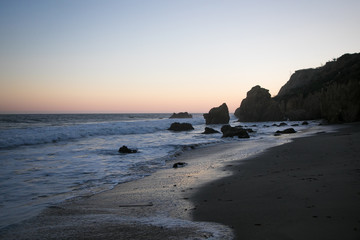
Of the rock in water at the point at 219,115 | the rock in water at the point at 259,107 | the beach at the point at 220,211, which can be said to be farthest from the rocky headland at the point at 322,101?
the beach at the point at 220,211

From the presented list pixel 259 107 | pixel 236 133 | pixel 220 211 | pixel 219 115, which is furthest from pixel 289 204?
pixel 259 107

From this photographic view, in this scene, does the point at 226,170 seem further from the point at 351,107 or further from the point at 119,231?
the point at 351,107

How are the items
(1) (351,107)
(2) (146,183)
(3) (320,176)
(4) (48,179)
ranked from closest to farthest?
(3) (320,176), (2) (146,183), (4) (48,179), (1) (351,107)

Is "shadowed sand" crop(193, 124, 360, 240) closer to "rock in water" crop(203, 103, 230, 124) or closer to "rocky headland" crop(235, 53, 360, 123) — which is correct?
"rocky headland" crop(235, 53, 360, 123)

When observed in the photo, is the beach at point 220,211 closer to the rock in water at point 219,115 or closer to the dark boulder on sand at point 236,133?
the dark boulder on sand at point 236,133

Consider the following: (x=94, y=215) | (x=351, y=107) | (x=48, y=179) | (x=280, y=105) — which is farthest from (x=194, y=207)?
(x=280, y=105)

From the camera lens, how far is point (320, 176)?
5277mm

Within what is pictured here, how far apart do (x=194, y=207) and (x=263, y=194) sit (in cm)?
132

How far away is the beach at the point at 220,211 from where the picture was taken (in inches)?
118

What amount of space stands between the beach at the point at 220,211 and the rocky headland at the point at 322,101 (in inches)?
822

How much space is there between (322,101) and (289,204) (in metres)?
27.0

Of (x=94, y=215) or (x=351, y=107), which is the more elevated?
(x=351, y=107)

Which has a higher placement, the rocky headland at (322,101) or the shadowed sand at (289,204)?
the rocky headland at (322,101)

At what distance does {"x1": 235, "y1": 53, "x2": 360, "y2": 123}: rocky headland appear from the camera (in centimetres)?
2309
